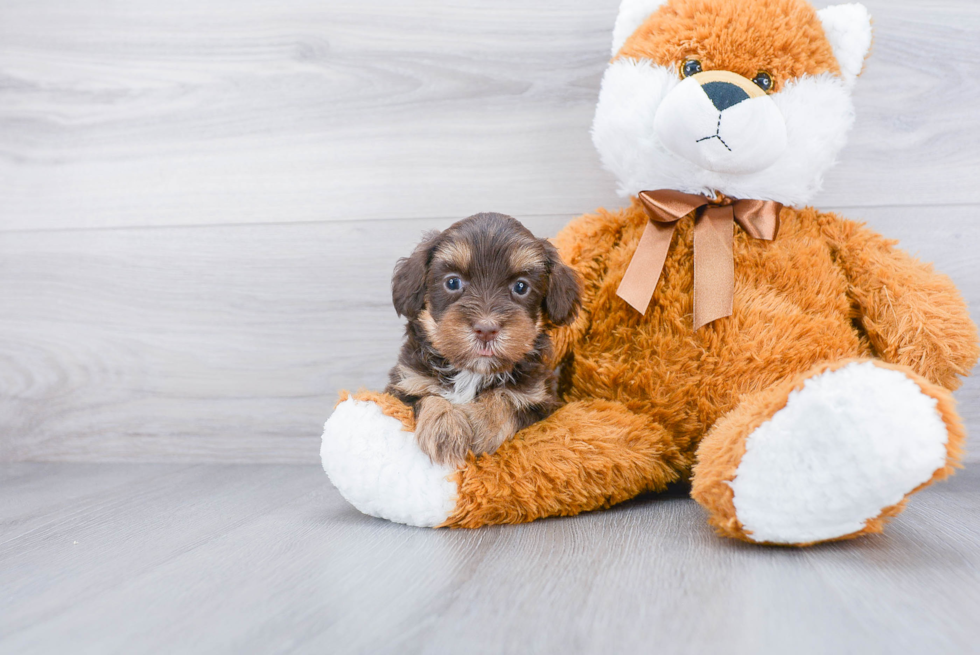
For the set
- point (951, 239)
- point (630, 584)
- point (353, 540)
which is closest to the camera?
point (630, 584)

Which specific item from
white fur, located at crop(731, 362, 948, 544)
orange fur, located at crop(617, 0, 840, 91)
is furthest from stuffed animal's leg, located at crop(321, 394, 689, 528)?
orange fur, located at crop(617, 0, 840, 91)

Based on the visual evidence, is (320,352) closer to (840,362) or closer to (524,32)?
(524,32)

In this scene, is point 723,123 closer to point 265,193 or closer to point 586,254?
point 586,254

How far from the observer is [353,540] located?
126 centimetres

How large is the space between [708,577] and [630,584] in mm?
120

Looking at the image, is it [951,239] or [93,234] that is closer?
[951,239]

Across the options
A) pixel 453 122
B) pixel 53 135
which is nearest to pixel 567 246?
pixel 453 122

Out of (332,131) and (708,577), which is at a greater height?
Answer: (332,131)

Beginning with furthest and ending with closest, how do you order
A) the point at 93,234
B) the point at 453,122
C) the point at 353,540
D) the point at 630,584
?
1. the point at 93,234
2. the point at 453,122
3. the point at 353,540
4. the point at 630,584

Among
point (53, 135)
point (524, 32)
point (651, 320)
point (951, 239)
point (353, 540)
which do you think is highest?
point (524, 32)

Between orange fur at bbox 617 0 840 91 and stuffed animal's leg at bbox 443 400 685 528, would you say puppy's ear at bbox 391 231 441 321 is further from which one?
orange fur at bbox 617 0 840 91

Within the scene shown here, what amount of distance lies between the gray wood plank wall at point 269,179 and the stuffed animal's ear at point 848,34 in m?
0.39

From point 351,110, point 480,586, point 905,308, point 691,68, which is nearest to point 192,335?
point 351,110

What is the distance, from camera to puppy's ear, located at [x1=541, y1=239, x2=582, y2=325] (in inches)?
54.7
